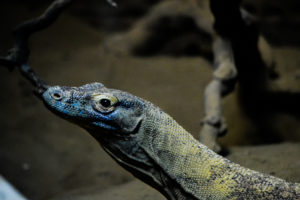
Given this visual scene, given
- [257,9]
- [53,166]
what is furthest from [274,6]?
[53,166]

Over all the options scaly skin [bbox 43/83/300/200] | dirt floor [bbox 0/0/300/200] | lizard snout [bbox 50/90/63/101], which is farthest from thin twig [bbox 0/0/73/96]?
dirt floor [bbox 0/0/300/200]

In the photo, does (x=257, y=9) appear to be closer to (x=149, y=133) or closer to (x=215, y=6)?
(x=215, y=6)

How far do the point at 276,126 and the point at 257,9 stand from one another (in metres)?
3.27

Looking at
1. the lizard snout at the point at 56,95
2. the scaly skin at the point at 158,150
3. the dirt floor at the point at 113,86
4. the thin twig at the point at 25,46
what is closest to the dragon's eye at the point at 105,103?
the scaly skin at the point at 158,150

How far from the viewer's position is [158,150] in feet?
8.17

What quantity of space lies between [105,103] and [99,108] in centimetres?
5

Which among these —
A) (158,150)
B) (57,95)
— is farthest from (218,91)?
(57,95)

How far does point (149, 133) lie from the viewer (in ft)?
8.25

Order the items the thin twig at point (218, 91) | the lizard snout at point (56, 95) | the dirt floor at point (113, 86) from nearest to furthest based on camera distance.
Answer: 1. the lizard snout at point (56, 95)
2. the thin twig at point (218, 91)
3. the dirt floor at point (113, 86)

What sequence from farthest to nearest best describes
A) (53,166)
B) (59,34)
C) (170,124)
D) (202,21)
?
(59,34), (202,21), (53,166), (170,124)

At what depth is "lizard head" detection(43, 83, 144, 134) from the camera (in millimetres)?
2500

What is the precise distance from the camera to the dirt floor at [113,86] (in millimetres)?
5020

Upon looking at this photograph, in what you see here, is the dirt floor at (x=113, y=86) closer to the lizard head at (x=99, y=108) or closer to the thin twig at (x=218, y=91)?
the thin twig at (x=218, y=91)

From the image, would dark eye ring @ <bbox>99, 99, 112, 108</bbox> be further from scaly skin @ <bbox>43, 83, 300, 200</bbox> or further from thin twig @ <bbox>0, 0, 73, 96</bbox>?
thin twig @ <bbox>0, 0, 73, 96</bbox>
